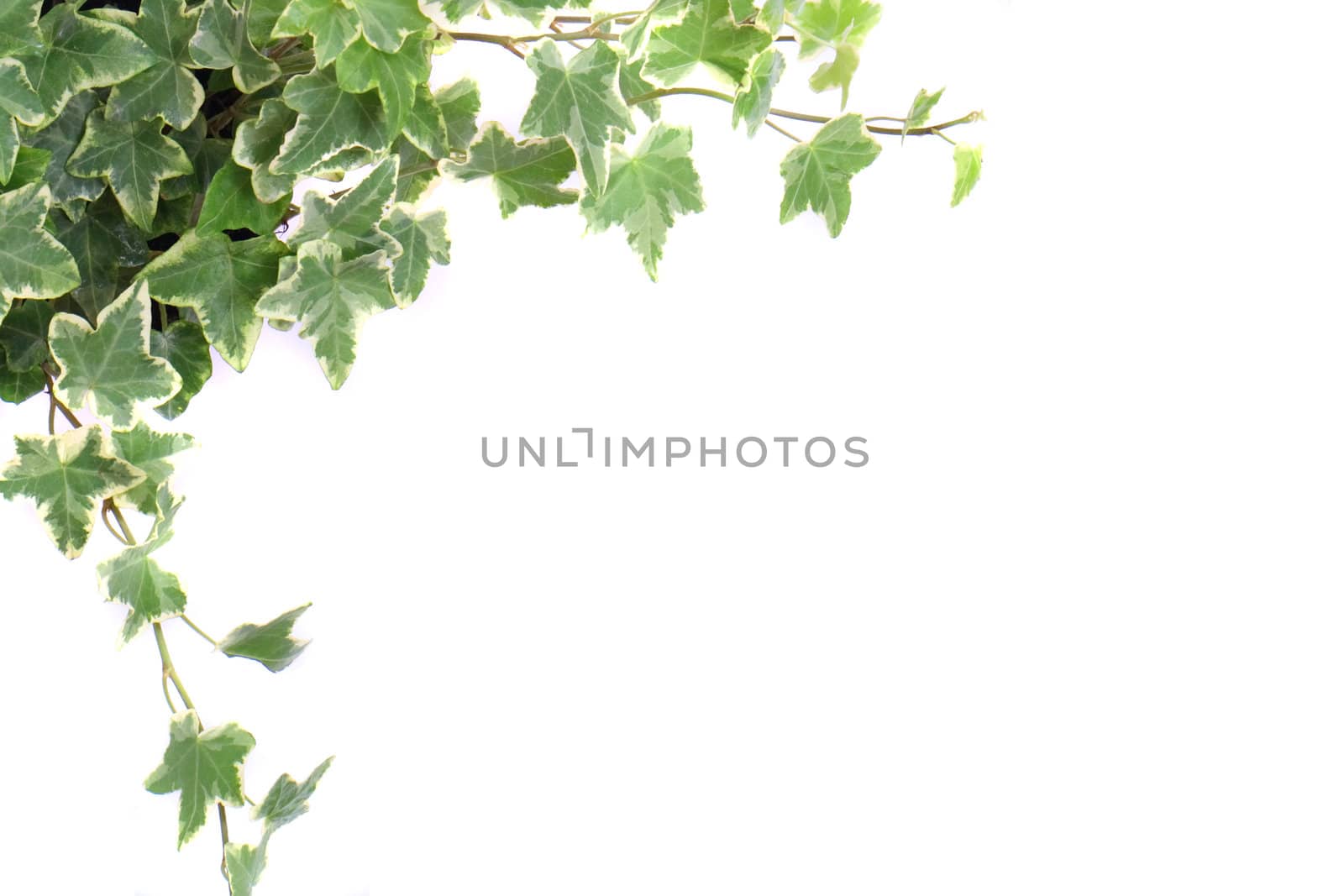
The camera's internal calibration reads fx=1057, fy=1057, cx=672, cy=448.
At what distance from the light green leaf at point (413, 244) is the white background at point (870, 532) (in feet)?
0.73

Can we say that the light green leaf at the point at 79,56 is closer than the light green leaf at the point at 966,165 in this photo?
Yes

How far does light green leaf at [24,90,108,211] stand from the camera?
0.44 meters

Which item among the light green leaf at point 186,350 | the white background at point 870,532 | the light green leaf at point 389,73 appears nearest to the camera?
the light green leaf at point 389,73

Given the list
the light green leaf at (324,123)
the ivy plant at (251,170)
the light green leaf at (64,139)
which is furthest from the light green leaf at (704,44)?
the light green leaf at (64,139)

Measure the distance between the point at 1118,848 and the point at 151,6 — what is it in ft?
2.82

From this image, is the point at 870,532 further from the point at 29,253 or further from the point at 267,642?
the point at 29,253

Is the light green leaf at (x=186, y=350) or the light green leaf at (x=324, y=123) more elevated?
the light green leaf at (x=324, y=123)

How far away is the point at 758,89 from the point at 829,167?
0.27ft

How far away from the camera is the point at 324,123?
417mm

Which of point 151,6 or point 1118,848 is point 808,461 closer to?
point 1118,848

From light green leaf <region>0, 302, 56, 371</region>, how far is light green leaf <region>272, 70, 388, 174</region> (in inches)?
5.9

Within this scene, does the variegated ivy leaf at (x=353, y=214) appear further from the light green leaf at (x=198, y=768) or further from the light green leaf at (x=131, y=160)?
the light green leaf at (x=198, y=768)

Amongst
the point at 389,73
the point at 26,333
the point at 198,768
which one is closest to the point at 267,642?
the point at 198,768

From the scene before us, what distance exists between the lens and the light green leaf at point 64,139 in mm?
439
